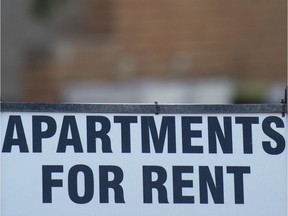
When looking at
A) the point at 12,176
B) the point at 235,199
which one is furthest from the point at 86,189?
the point at 235,199

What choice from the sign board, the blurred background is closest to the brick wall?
the blurred background

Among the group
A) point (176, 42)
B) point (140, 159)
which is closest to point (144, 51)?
point (176, 42)

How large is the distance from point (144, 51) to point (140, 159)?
157cm

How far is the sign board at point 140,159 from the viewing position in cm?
132

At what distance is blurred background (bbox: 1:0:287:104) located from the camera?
219 centimetres

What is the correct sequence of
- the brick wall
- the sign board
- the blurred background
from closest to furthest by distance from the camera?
the sign board → the blurred background → the brick wall

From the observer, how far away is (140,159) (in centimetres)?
133

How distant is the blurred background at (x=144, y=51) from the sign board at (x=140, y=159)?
58cm

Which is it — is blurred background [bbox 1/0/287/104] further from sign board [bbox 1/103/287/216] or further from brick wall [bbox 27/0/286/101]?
→ sign board [bbox 1/103/287/216]

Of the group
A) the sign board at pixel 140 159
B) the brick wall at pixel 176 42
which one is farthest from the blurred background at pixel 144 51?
the sign board at pixel 140 159

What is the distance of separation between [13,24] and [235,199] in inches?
45.6

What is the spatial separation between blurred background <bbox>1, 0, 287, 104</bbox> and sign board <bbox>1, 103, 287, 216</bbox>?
58 cm

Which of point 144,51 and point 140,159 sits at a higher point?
point 144,51

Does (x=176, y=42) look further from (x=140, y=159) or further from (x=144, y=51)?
(x=140, y=159)
